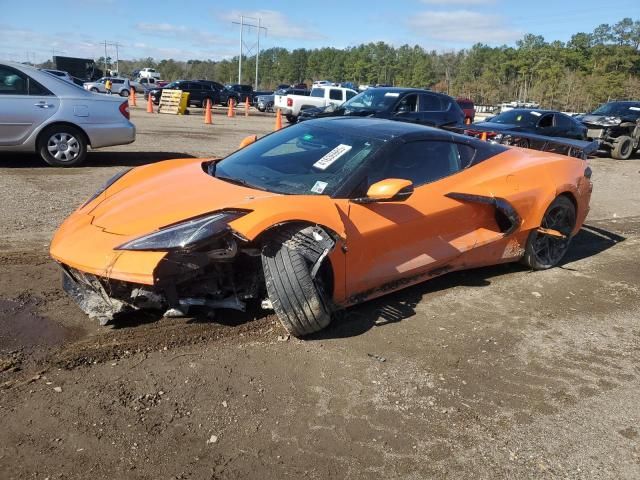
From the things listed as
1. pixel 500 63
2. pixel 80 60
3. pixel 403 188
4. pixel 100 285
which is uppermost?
pixel 500 63

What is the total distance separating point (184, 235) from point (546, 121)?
13066 mm

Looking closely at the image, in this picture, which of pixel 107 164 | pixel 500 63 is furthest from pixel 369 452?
pixel 500 63

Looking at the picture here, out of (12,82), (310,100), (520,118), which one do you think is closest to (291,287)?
(12,82)

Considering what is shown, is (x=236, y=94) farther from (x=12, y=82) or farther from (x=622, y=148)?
(x=12, y=82)

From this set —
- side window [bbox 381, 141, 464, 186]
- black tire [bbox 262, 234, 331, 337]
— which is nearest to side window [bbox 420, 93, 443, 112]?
side window [bbox 381, 141, 464, 186]

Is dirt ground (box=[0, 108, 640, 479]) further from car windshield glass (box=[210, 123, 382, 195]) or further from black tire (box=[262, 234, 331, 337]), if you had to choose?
car windshield glass (box=[210, 123, 382, 195])

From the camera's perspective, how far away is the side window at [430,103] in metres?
13.4

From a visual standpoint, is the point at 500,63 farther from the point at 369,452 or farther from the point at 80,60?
the point at 369,452

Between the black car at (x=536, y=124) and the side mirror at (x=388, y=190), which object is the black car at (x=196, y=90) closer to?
the black car at (x=536, y=124)

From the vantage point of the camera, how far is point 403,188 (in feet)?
11.5

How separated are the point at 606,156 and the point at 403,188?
52.9 ft

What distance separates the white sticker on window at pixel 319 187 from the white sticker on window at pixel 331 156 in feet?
0.62

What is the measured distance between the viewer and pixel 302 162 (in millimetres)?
4012

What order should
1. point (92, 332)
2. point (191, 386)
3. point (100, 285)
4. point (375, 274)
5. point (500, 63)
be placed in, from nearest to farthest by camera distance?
point (191, 386), point (100, 285), point (92, 332), point (375, 274), point (500, 63)
